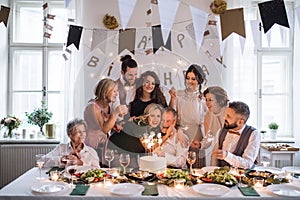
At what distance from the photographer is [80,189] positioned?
6.67 feet

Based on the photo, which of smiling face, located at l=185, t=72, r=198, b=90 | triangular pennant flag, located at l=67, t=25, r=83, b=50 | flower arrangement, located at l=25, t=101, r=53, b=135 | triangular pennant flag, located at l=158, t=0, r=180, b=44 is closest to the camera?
triangular pennant flag, located at l=158, t=0, r=180, b=44

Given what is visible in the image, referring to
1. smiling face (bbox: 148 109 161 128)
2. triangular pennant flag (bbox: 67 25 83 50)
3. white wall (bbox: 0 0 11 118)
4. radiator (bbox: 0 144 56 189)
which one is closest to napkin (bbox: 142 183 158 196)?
smiling face (bbox: 148 109 161 128)

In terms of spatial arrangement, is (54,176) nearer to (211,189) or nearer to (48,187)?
(48,187)

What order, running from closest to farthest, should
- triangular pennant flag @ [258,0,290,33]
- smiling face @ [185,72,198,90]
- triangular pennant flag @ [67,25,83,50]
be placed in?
triangular pennant flag @ [258,0,290,33] < triangular pennant flag @ [67,25,83,50] < smiling face @ [185,72,198,90]

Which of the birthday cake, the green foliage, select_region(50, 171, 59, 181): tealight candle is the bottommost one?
select_region(50, 171, 59, 181): tealight candle

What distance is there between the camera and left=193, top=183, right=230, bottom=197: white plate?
6.40ft

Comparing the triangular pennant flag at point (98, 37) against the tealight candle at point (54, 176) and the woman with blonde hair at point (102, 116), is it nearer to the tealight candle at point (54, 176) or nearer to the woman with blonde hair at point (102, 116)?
the woman with blonde hair at point (102, 116)

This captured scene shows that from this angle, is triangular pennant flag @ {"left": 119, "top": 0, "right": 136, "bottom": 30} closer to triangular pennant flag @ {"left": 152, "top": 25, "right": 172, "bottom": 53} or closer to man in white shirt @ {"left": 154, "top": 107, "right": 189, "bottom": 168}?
triangular pennant flag @ {"left": 152, "top": 25, "right": 172, "bottom": 53}

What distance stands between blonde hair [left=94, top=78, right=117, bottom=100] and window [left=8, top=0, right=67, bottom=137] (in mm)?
1041

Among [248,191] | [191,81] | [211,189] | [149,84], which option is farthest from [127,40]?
[248,191]

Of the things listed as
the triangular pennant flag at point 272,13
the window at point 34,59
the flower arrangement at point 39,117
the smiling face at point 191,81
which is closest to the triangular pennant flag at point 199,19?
the triangular pennant flag at point 272,13

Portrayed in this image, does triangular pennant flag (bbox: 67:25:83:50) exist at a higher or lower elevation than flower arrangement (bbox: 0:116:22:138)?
higher

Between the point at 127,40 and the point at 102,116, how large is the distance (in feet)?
3.06

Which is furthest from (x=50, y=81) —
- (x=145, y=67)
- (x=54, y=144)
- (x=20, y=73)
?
(x=145, y=67)
